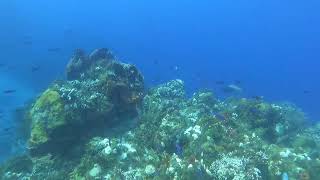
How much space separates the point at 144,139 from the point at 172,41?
79.1 m

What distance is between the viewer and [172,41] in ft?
300

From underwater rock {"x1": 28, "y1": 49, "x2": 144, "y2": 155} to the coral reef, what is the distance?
3cm

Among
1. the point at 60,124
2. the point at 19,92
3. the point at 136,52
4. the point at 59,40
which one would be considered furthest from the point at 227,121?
the point at 136,52

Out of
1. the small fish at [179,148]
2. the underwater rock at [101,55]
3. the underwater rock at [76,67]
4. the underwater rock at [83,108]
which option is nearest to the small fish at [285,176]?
the small fish at [179,148]

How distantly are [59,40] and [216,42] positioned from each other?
4889 cm

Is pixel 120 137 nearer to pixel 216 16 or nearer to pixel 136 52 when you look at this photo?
pixel 136 52

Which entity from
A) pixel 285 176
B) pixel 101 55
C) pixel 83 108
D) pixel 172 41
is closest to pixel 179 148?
pixel 285 176

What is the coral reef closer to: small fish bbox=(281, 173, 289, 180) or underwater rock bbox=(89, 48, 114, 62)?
small fish bbox=(281, 173, 289, 180)

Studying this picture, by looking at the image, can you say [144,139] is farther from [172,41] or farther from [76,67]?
[172,41]

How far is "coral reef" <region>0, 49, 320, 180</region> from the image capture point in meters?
11.5

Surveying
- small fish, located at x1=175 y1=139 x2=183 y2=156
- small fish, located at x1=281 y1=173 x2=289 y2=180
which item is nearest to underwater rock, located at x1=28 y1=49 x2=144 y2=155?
small fish, located at x1=175 y1=139 x2=183 y2=156

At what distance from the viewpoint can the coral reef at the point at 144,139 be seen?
37.7ft

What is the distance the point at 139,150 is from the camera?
1250cm

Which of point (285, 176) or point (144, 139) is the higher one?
point (144, 139)
